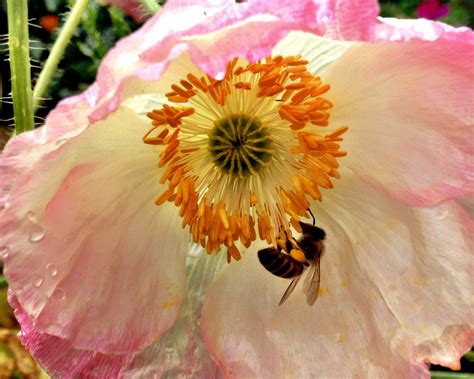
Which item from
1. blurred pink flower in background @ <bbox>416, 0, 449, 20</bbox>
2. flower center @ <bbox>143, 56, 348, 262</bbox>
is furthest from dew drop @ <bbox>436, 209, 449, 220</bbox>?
blurred pink flower in background @ <bbox>416, 0, 449, 20</bbox>

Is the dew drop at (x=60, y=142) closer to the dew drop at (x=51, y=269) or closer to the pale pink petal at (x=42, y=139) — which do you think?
the pale pink petal at (x=42, y=139)

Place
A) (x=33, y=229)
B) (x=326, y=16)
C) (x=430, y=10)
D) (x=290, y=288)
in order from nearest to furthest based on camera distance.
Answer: (x=326, y=16), (x=33, y=229), (x=290, y=288), (x=430, y=10)

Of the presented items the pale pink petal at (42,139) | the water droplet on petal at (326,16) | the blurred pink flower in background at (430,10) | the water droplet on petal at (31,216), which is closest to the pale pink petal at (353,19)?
the water droplet on petal at (326,16)

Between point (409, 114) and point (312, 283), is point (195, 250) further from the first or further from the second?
point (409, 114)

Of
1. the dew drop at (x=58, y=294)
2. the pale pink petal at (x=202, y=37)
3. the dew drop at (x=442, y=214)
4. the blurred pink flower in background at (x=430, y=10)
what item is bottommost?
the blurred pink flower in background at (x=430, y=10)

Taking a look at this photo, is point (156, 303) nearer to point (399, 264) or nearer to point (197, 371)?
point (197, 371)

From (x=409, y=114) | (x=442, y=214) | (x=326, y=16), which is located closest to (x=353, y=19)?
(x=326, y=16)
